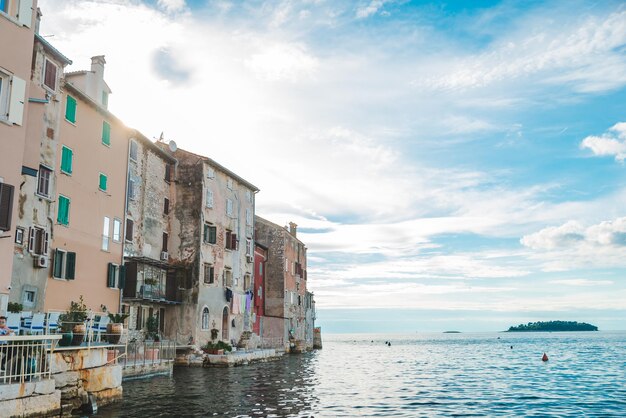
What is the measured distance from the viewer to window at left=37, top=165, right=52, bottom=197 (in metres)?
26.5

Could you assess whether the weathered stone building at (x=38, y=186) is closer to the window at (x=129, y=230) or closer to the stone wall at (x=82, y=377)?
the stone wall at (x=82, y=377)

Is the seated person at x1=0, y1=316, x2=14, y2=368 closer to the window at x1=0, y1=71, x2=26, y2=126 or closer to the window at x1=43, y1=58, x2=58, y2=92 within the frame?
the window at x1=0, y1=71, x2=26, y2=126

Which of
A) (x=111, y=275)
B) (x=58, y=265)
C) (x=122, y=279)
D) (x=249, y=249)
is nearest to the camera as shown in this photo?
(x=58, y=265)

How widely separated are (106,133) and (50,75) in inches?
285

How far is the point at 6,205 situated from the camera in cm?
1869

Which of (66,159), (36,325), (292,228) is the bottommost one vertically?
(36,325)

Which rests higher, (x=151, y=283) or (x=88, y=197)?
(x=88, y=197)

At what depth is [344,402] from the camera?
25.4m

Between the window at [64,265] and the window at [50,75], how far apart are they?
25.5 ft

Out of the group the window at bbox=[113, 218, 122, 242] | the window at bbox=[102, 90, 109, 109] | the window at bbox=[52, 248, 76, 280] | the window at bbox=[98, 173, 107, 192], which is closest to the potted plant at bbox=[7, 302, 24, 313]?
the window at bbox=[52, 248, 76, 280]

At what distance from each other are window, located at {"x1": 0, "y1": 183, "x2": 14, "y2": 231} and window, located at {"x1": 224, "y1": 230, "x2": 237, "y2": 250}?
2944cm

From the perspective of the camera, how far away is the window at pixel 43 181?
26.5 metres

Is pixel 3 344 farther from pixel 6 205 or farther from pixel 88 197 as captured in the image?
pixel 88 197

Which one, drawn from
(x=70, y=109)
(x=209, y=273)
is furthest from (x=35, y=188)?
(x=209, y=273)
